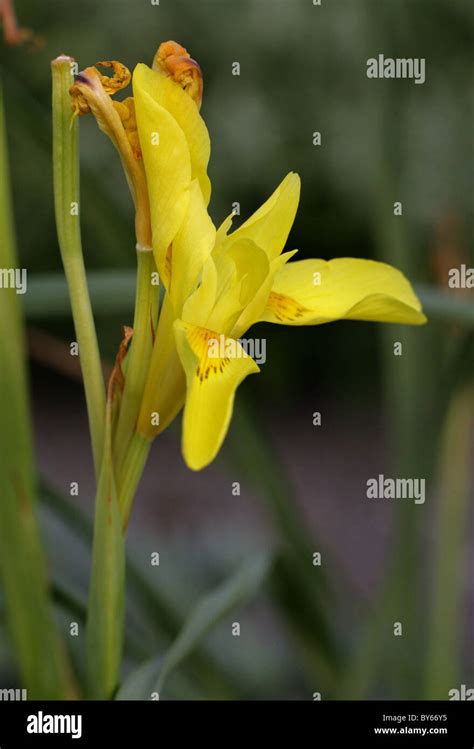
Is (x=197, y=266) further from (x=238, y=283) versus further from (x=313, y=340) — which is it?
(x=313, y=340)

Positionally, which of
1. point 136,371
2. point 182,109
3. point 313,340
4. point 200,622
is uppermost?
Result: point 313,340

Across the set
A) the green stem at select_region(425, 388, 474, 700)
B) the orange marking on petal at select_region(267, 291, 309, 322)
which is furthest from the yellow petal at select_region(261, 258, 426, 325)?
the green stem at select_region(425, 388, 474, 700)

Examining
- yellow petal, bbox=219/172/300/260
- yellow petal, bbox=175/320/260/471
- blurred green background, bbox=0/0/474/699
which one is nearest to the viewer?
yellow petal, bbox=175/320/260/471

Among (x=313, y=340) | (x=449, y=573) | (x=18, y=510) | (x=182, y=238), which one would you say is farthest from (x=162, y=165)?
(x=313, y=340)

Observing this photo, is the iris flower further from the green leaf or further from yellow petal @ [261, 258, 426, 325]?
the green leaf

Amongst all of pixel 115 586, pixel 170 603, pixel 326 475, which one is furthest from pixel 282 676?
pixel 326 475
